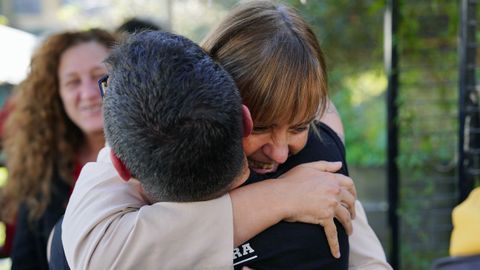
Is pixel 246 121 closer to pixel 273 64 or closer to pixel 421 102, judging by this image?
pixel 273 64

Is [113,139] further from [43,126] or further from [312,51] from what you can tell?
[43,126]

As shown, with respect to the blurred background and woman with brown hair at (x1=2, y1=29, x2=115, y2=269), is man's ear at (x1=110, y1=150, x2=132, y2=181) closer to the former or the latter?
woman with brown hair at (x1=2, y1=29, x2=115, y2=269)

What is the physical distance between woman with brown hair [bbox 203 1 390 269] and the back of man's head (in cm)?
17

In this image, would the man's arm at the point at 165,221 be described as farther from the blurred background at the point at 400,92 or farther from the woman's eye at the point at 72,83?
the blurred background at the point at 400,92

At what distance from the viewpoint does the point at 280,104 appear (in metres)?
1.29

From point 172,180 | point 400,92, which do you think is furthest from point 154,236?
point 400,92

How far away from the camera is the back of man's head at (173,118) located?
1034 millimetres

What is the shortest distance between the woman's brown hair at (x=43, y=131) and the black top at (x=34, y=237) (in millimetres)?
89

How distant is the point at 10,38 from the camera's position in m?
4.06

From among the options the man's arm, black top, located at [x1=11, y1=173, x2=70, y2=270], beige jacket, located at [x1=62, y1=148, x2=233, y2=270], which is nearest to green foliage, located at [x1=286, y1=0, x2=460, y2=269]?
black top, located at [x1=11, y1=173, x2=70, y2=270]

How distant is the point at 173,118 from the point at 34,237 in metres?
1.71

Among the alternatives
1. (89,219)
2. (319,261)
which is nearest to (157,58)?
(89,219)

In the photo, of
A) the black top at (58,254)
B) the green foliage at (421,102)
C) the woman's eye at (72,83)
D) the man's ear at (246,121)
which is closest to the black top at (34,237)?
the woman's eye at (72,83)

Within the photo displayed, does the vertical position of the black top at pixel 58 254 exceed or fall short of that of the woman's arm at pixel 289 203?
it falls short
